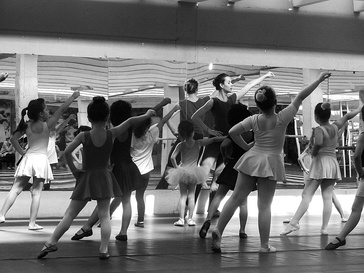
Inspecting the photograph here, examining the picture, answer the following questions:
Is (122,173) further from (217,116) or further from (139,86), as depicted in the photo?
(139,86)

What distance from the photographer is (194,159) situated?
563 inches

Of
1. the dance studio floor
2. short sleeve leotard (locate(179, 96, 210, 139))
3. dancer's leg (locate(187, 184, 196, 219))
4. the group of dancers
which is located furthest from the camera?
short sleeve leotard (locate(179, 96, 210, 139))

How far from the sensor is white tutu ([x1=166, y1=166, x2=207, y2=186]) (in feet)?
45.9

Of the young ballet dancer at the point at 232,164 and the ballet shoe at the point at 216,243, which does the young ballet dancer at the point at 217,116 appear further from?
the ballet shoe at the point at 216,243

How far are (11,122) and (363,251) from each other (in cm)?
718

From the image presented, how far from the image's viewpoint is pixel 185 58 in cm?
1620

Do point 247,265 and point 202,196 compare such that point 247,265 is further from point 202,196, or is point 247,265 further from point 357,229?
point 202,196

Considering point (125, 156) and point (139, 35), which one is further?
point (139, 35)

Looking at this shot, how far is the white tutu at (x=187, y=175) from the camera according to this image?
1398 centimetres

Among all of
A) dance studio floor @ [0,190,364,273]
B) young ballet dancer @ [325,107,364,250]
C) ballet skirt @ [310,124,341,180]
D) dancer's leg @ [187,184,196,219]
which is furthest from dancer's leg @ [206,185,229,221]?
dancer's leg @ [187,184,196,219]

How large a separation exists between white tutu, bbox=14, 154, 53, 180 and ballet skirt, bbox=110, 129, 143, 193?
1773 mm

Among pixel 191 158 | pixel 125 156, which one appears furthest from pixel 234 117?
pixel 191 158

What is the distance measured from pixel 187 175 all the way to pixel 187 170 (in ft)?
0.34

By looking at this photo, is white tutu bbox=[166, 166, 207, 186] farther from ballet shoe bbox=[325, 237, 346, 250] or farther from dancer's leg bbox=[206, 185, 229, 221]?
ballet shoe bbox=[325, 237, 346, 250]
